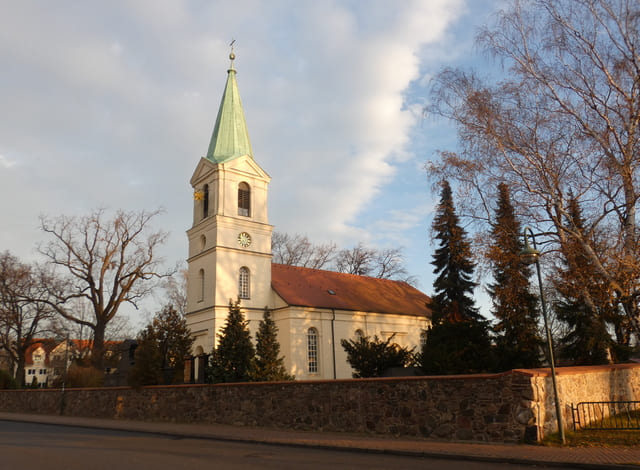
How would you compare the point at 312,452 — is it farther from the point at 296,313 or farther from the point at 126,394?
the point at 296,313

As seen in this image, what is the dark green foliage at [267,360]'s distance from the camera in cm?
2325

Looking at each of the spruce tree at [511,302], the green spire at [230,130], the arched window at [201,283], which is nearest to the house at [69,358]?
the arched window at [201,283]

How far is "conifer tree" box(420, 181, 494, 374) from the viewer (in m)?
23.0

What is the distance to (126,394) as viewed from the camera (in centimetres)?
2352

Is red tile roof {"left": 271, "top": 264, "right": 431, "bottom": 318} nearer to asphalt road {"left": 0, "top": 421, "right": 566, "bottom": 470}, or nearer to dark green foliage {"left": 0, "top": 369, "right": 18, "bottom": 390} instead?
asphalt road {"left": 0, "top": 421, "right": 566, "bottom": 470}

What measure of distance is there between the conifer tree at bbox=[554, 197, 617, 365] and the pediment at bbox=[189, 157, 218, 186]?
22.9 metres

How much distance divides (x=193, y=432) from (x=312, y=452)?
6.03 m

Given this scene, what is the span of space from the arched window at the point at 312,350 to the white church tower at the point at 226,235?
362cm

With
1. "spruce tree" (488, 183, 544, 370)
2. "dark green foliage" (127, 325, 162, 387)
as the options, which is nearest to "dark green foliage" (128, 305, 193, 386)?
"dark green foliage" (127, 325, 162, 387)

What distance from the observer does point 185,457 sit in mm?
11047

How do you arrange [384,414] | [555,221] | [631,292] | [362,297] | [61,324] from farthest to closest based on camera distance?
[61,324] → [362,297] → [555,221] → [631,292] → [384,414]

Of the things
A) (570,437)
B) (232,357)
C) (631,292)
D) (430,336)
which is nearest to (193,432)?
(232,357)

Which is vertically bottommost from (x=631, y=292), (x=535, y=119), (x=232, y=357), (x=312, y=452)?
(x=312, y=452)

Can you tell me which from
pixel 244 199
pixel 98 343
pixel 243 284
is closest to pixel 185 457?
pixel 243 284
